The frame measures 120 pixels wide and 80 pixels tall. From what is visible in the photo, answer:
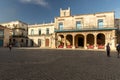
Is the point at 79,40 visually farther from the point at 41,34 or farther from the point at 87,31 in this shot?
the point at 41,34

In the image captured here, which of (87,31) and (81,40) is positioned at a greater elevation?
(87,31)

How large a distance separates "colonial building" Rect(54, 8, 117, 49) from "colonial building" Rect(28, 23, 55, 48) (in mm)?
8798

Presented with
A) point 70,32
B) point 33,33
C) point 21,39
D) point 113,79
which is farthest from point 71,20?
point 113,79

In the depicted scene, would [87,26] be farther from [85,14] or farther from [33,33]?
[33,33]

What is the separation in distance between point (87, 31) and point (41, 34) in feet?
62.9

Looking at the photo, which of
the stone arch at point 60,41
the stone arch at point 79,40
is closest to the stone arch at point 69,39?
the stone arch at point 60,41

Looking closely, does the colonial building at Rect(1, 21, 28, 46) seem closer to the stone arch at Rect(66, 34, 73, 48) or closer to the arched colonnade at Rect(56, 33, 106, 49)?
the arched colonnade at Rect(56, 33, 106, 49)

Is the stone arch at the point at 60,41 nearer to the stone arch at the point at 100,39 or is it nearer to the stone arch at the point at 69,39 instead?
the stone arch at the point at 69,39

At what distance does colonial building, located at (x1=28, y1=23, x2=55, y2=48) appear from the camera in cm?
4403

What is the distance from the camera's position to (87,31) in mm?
31375

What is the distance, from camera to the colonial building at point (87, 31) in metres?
30.2

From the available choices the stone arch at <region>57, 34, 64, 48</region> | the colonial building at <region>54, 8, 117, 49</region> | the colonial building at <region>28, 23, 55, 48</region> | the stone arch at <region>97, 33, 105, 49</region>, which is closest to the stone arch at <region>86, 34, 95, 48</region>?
the colonial building at <region>54, 8, 117, 49</region>

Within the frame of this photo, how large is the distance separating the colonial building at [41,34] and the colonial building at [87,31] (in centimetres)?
880

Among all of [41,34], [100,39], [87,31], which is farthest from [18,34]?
[100,39]
